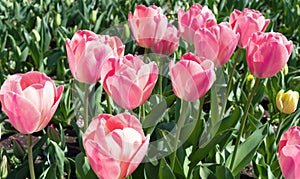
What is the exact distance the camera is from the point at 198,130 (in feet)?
6.00

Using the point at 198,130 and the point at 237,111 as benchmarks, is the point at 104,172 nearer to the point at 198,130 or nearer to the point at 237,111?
the point at 198,130

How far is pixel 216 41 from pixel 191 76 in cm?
28

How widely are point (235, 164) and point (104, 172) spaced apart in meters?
0.77

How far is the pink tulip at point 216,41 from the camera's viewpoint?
5.15 feet

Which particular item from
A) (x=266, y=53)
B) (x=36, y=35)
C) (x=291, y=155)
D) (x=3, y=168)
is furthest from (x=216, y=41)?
(x=36, y=35)

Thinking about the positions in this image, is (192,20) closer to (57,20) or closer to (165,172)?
(165,172)

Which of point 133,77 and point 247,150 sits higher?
point 133,77

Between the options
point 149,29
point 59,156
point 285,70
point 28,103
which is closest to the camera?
point 28,103

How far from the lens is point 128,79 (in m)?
1.29

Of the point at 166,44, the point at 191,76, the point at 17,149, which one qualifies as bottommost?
the point at 17,149

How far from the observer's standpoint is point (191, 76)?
1.32m

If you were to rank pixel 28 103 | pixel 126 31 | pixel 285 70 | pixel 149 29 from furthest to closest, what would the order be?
pixel 126 31, pixel 285 70, pixel 149 29, pixel 28 103

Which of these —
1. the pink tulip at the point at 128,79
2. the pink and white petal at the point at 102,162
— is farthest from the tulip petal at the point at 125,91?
the pink and white petal at the point at 102,162

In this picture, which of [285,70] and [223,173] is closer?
[223,173]
